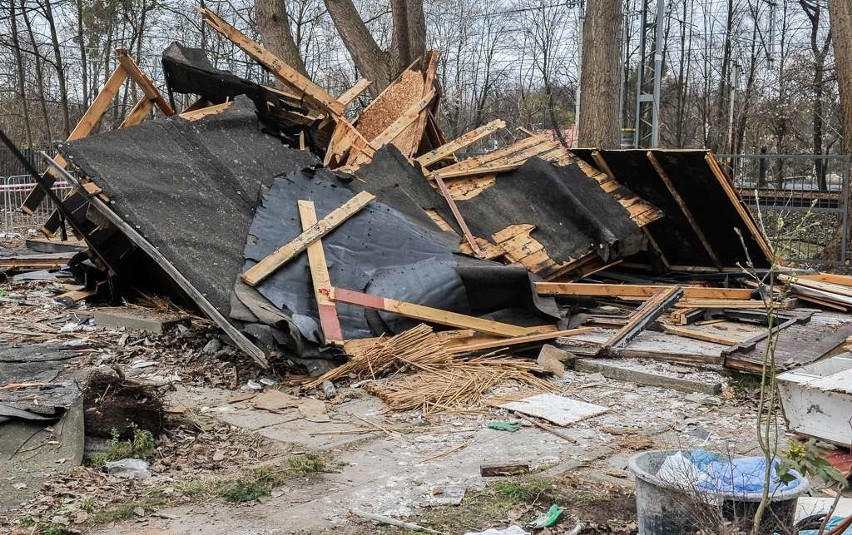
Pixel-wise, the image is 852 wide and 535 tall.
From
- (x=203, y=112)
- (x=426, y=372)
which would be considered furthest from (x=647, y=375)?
(x=203, y=112)

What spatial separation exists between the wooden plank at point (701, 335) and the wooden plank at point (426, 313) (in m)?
1.38

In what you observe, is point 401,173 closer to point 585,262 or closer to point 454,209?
point 454,209

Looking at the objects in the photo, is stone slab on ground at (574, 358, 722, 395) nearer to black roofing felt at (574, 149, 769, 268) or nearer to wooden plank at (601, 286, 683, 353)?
wooden plank at (601, 286, 683, 353)

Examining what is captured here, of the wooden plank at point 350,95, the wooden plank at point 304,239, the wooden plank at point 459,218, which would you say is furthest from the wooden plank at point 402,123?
the wooden plank at point 304,239

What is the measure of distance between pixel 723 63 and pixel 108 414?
1243 inches

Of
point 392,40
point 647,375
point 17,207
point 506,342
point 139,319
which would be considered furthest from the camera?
point 17,207

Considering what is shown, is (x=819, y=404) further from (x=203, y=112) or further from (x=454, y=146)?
(x=203, y=112)

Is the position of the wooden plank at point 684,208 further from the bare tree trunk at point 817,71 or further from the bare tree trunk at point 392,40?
the bare tree trunk at point 817,71

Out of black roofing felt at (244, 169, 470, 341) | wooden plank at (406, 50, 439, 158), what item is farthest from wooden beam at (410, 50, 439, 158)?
black roofing felt at (244, 169, 470, 341)

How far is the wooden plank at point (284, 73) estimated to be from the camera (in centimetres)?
1006

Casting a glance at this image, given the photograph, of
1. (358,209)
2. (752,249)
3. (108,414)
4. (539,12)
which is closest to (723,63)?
(539,12)

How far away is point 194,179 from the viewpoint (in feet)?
27.0

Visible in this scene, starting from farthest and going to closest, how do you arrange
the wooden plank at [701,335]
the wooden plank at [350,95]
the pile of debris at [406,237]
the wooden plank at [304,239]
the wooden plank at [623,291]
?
the wooden plank at [350,95]
the wooden plank at [623,291]
the wooden plank at [701,335]
the wooden plank at [304,239]
the pile of debris at [406,237]

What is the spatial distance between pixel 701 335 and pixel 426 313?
2544 mm
